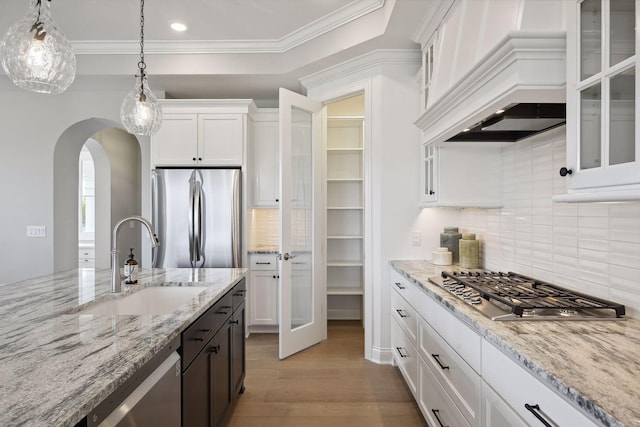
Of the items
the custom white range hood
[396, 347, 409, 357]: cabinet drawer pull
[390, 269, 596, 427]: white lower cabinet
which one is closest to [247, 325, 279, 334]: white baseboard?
[396, 347, 409, 357]: cabinet drawer pull

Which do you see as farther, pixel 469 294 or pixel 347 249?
pixel 347 249

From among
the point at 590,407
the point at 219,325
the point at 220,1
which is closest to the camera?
the point at 590,407

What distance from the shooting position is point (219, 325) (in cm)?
207

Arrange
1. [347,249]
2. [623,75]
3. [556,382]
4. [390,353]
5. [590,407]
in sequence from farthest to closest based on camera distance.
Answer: [347,249] < [390,353] < [623,75] < [556,382] < [590,407]

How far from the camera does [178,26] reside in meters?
3.40

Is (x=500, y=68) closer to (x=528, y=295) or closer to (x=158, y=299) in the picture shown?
(x=528, y=295)

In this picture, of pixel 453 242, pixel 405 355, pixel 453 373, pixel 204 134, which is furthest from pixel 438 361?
pixel 204 134

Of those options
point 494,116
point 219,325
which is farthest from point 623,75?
point 219,325

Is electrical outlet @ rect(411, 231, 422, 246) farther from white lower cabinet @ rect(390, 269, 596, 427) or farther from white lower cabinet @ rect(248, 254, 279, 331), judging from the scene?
white lower cabinet @ rect(248, 254, 279, 331)

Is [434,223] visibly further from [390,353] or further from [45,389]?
[45,389]

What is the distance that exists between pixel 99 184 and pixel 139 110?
169 inches

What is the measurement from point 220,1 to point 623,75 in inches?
111

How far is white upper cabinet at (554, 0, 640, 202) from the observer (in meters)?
1.10

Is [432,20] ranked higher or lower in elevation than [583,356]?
higher
